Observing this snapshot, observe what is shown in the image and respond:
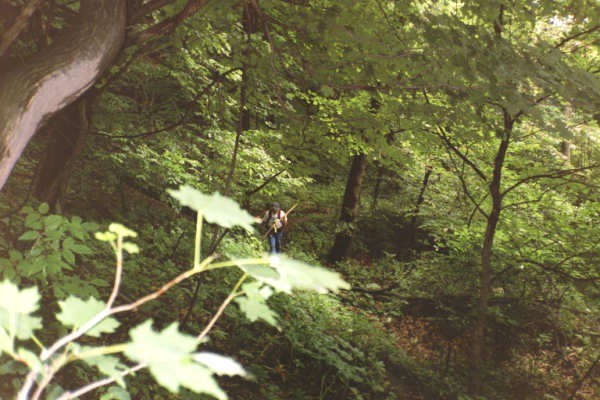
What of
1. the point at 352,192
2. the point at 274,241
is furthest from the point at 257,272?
the point at 352,192

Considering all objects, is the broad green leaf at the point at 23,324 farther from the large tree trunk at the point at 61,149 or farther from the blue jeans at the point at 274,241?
the blue jeans at the point at 274,241

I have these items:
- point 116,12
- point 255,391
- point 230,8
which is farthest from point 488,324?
point 116,12

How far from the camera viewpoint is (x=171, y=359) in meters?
0.52

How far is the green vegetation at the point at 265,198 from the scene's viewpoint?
1153mm

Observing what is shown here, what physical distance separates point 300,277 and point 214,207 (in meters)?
0.23

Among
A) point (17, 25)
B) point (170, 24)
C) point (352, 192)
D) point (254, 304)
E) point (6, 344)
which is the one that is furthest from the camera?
point (352, 192)

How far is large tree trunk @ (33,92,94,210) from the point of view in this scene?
3165mm

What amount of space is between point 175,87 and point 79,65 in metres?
5.30

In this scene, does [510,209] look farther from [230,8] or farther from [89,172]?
[89,172]

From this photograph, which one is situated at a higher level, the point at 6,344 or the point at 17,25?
the point at 17,25

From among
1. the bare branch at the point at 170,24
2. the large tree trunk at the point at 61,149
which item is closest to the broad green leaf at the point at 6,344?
the bare branch at the point at 170,24

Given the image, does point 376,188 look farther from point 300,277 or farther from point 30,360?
point 30,360

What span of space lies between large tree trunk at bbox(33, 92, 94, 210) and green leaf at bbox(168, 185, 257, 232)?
288cm

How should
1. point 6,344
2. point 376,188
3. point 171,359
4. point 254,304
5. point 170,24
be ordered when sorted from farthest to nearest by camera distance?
1. point 376,188
2. point 170,24
3. point 254,304
4. point 6,344
5. point 171,359
